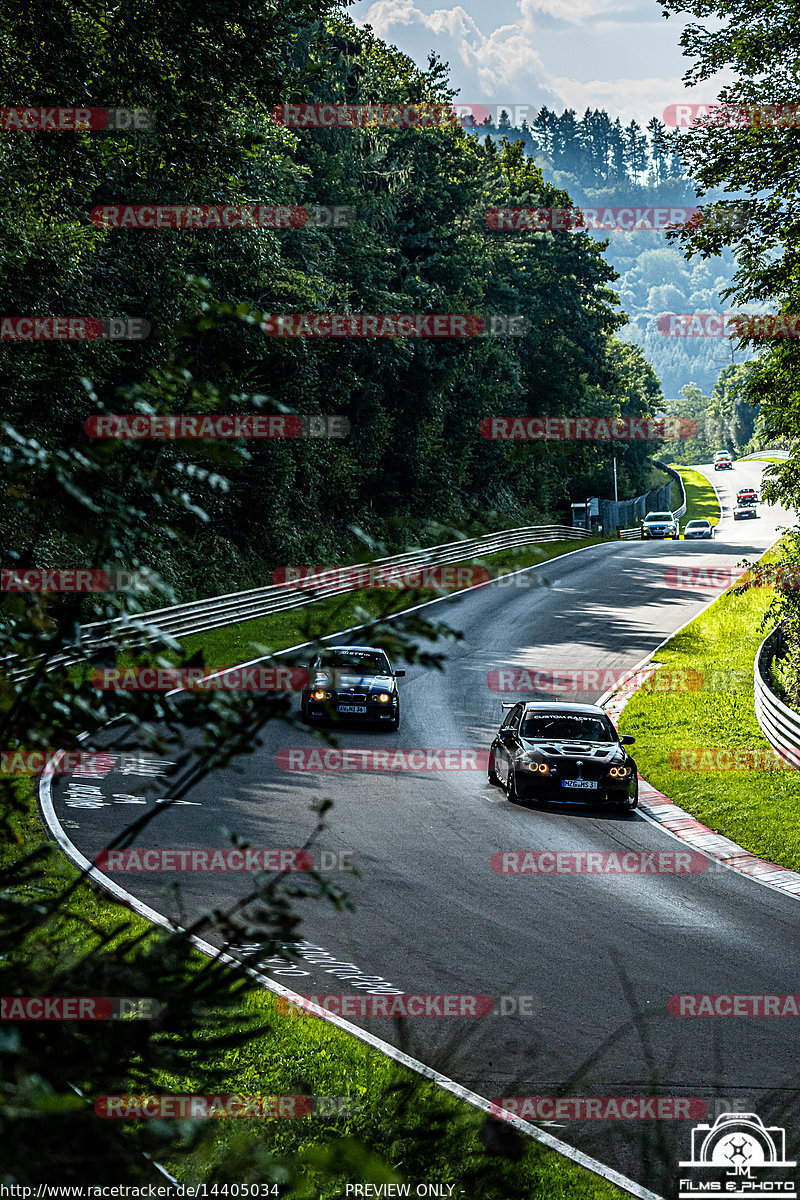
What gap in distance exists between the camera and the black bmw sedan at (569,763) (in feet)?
50.9

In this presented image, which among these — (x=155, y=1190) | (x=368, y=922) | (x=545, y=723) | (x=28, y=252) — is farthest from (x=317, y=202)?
(x=155, y=1190)

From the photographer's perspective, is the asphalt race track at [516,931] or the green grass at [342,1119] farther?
the asphalt race track at [516,931]

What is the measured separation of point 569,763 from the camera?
51.0 feet

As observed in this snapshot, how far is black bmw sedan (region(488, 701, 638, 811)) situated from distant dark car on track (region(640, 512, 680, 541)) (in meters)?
52.8

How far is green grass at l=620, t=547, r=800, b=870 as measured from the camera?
1513 cm

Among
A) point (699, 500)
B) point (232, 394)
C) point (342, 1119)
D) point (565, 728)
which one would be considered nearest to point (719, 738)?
point (565, 728)

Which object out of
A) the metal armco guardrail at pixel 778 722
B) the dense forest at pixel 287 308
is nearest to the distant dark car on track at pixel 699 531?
the dense forest at pixel 287 308

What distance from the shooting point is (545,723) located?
16.5 m

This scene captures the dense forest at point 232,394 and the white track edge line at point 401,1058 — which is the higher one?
the dense forest at point 232,394

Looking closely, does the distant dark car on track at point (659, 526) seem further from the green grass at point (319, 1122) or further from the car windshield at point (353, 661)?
the car windshield at point (353, 661)

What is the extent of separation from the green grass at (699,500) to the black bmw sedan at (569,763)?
76.1 metres

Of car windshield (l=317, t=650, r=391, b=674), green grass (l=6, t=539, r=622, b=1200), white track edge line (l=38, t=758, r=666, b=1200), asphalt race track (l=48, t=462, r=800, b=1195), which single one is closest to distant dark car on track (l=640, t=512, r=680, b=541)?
asphalt race track (l=48, t=462, r=800, b=1195)

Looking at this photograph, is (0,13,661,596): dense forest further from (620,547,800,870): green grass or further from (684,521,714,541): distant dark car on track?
(684,521,714,541): distant dark car on track

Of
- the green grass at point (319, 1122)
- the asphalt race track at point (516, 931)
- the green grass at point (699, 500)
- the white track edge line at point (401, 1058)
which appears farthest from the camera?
the green grass at point (699, 500)
